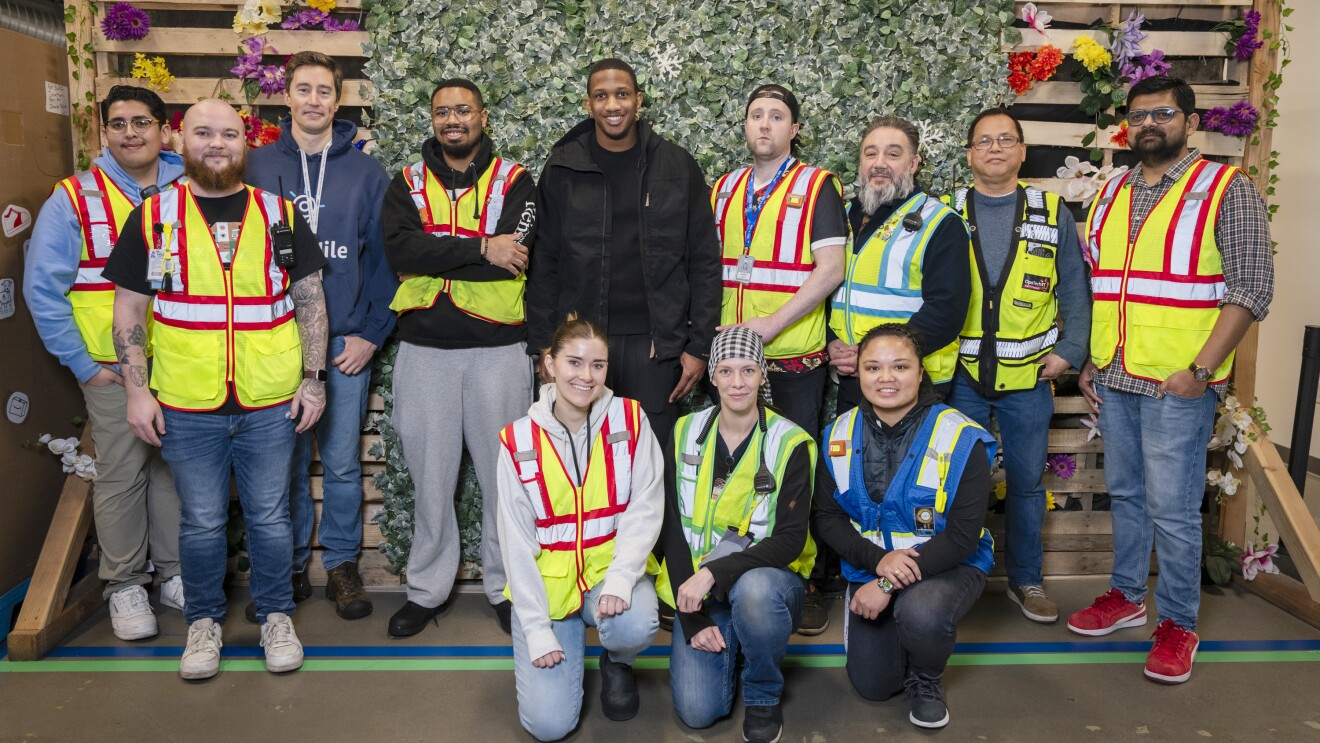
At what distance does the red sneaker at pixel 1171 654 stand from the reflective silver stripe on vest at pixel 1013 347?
40.5 inches

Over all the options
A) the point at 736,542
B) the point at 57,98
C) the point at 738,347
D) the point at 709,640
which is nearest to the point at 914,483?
the point at 736,542

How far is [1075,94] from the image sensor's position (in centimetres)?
405

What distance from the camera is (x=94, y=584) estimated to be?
3.74m

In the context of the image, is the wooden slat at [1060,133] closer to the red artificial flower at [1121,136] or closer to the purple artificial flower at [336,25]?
the red artificial flower at [1121,136]

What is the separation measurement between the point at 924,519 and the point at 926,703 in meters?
0.54

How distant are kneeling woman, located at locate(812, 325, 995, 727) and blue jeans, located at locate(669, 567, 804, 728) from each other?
263 mm

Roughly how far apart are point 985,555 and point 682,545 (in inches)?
37.7

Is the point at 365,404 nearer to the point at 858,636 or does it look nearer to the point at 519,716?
the point at 519,716

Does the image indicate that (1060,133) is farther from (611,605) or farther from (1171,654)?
(611,605)

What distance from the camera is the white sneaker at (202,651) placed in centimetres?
316

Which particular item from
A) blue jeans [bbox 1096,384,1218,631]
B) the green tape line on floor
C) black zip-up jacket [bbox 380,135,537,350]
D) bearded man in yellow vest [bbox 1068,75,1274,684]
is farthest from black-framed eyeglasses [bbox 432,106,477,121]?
blue jeans [bbox 1096,384,1218,631]

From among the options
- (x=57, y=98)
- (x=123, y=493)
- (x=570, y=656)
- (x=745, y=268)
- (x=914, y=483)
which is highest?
(x=57, y=98)

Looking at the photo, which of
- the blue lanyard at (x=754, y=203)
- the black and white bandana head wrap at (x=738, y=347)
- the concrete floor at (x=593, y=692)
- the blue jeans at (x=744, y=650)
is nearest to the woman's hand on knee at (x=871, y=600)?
the blue jeans at (x=744, y=650)

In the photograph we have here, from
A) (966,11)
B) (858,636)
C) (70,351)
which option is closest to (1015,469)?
(858,636)
